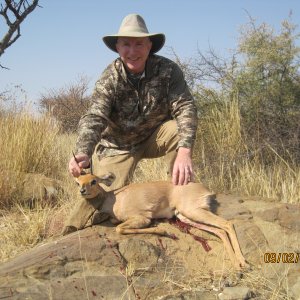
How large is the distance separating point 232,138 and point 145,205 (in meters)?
3.23

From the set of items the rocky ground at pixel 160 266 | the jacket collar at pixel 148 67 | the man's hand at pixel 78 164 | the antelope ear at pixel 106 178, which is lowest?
the rocky ground at pixel 160 266

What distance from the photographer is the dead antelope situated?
462cm

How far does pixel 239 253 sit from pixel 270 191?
230cm

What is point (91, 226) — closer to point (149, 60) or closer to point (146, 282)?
point (146, 282)

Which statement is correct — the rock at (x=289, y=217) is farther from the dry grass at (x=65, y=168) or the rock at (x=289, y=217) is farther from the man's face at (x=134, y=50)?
the man's face at (x=134, y=50)

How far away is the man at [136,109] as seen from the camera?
5352mm

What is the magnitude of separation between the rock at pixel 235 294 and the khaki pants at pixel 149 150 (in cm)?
251

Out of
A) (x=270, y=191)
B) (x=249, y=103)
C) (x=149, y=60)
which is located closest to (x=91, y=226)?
(x=149, y=60)

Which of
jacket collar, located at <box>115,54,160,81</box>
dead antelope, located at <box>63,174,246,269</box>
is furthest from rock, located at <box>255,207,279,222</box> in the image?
jacket collar, located at <box>115,54,160,81</box>

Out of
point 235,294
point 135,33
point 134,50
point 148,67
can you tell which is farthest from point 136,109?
point 235,294

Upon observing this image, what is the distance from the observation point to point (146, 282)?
12.6 ft

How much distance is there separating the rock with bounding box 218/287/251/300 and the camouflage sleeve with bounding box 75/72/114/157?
2.09 meters
